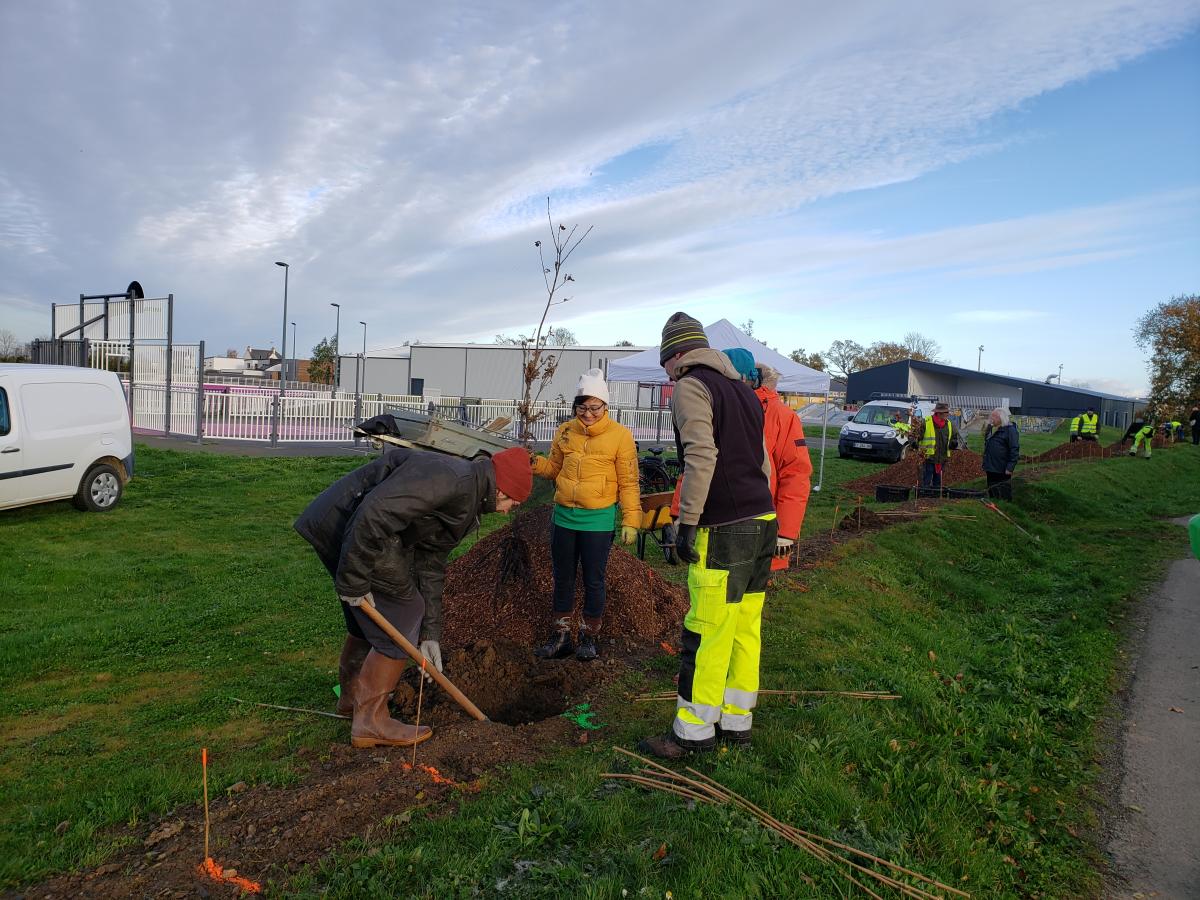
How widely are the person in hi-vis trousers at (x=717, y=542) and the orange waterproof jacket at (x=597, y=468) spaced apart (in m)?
1.36

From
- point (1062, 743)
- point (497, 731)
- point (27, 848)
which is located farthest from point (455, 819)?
point (1062, 743)

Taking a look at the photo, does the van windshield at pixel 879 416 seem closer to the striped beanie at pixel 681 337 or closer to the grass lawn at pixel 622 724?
the grass lawn at pixel 622 724

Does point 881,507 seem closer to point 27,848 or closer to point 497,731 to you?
point 497,731

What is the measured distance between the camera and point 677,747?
3779 mm

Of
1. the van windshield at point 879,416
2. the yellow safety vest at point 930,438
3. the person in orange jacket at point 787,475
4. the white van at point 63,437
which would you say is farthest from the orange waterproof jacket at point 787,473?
the van windshield at point 879,416

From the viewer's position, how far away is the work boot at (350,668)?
4402mm

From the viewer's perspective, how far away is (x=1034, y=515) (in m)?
13.4

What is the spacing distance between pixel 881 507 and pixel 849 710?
882 centimetres

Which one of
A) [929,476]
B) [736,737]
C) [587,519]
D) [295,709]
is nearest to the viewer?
[736,737]

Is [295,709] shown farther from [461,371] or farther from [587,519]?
[461,371]

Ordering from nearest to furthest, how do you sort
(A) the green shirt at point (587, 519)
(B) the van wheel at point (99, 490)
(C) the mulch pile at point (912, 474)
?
(A) the green shirt at point (587, 519) < (B) the van wheel at point (99, 490) < (C) the mulch pile at point (912, 474)

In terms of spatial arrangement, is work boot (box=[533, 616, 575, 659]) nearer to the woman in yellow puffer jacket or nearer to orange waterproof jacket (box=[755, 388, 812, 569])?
the woman in yellow puffer jacket

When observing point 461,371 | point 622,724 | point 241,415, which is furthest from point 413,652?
point 461,371

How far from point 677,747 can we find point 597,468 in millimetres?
1911
